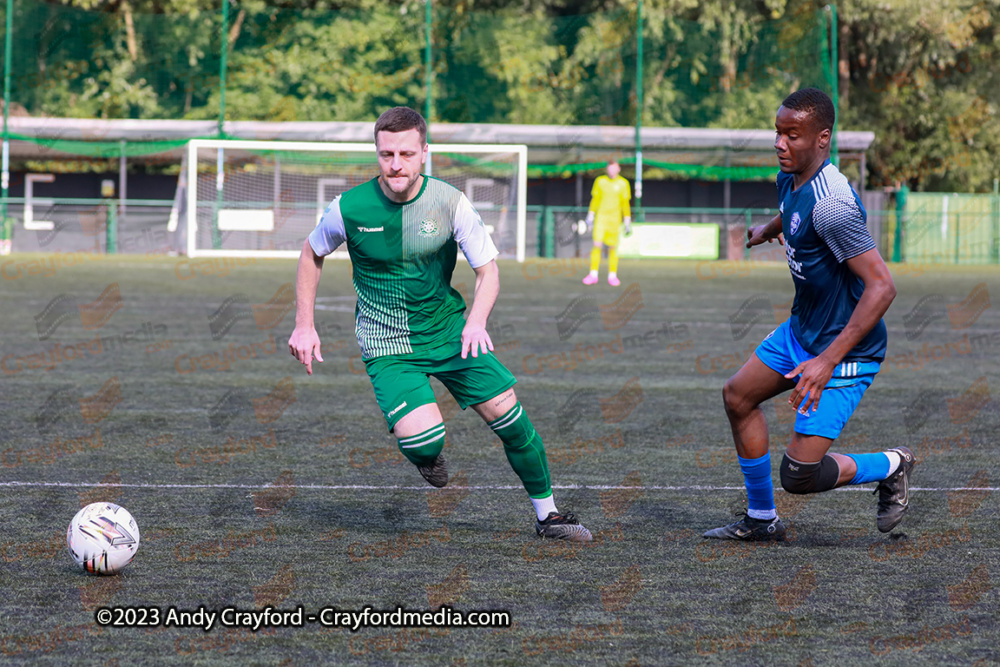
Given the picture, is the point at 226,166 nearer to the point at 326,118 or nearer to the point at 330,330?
the point at 326,118

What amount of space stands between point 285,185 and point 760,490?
2999 centimetres

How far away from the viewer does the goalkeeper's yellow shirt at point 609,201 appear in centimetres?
2484

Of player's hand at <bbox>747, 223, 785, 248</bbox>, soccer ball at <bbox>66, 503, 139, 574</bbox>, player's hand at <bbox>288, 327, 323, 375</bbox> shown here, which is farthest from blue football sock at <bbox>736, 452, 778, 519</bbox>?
soccer ball at <bbox>66, 503, 139, 574</bbox>

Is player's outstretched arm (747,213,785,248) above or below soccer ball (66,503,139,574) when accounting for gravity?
above

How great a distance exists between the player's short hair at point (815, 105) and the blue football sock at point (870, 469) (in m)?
1.37

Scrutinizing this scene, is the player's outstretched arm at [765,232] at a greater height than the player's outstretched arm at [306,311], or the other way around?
the player's outstretched arm at [765,232]

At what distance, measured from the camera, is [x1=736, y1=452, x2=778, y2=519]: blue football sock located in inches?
220

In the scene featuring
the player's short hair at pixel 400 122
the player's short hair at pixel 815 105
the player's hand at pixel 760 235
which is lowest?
the player's hand at pixel 760 235

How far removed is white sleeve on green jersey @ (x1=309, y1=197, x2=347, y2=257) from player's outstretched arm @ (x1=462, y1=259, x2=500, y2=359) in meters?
0.59

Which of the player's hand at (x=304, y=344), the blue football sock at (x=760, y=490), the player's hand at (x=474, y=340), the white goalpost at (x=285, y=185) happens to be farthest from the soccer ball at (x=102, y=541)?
the white goalpost at (x=285, y=185)

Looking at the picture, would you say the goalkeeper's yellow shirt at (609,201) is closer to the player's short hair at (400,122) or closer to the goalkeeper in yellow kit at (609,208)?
the goalkeeper in yellow kit at (609,208)

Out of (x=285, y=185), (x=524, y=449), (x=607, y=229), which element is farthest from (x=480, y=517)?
(x=285, y=185)

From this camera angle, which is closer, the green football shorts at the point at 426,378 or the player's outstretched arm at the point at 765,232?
the green football shorts at the point at 426,378

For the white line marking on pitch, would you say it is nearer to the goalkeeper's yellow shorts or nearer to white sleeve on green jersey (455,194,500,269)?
white sleeve on green jersey (455,194,500,269)
